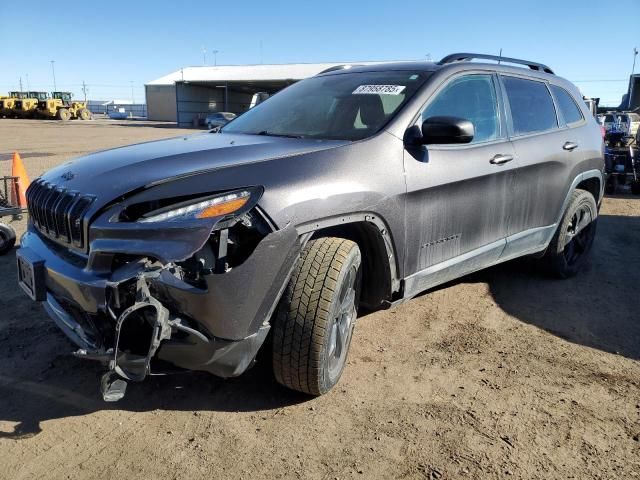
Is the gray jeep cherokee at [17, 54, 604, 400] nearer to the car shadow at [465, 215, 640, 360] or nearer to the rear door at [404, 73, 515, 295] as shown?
the rear door at [404, 73, 515, 295]

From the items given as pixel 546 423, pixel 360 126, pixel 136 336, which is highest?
pixel 360 126

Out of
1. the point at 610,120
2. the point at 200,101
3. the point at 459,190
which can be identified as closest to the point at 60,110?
the point at 200,101

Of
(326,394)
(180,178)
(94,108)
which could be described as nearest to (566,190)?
(326,394)

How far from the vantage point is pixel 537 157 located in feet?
13.1

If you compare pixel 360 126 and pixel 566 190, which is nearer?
pixel 360 126

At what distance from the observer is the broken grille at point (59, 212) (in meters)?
2.35

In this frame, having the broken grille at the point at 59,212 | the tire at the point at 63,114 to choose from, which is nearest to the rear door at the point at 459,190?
the broken grille at the point at 59,212

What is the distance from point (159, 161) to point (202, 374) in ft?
4.23

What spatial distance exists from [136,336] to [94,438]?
0.64m

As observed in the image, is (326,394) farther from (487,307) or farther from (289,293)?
(487,307)

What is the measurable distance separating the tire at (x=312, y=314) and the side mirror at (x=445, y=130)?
2.67ft

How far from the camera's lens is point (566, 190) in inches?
175

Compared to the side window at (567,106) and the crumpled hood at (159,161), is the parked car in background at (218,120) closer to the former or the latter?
the crumpled hood at (159,161)

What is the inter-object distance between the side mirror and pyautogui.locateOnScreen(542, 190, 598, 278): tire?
7.00 feet
